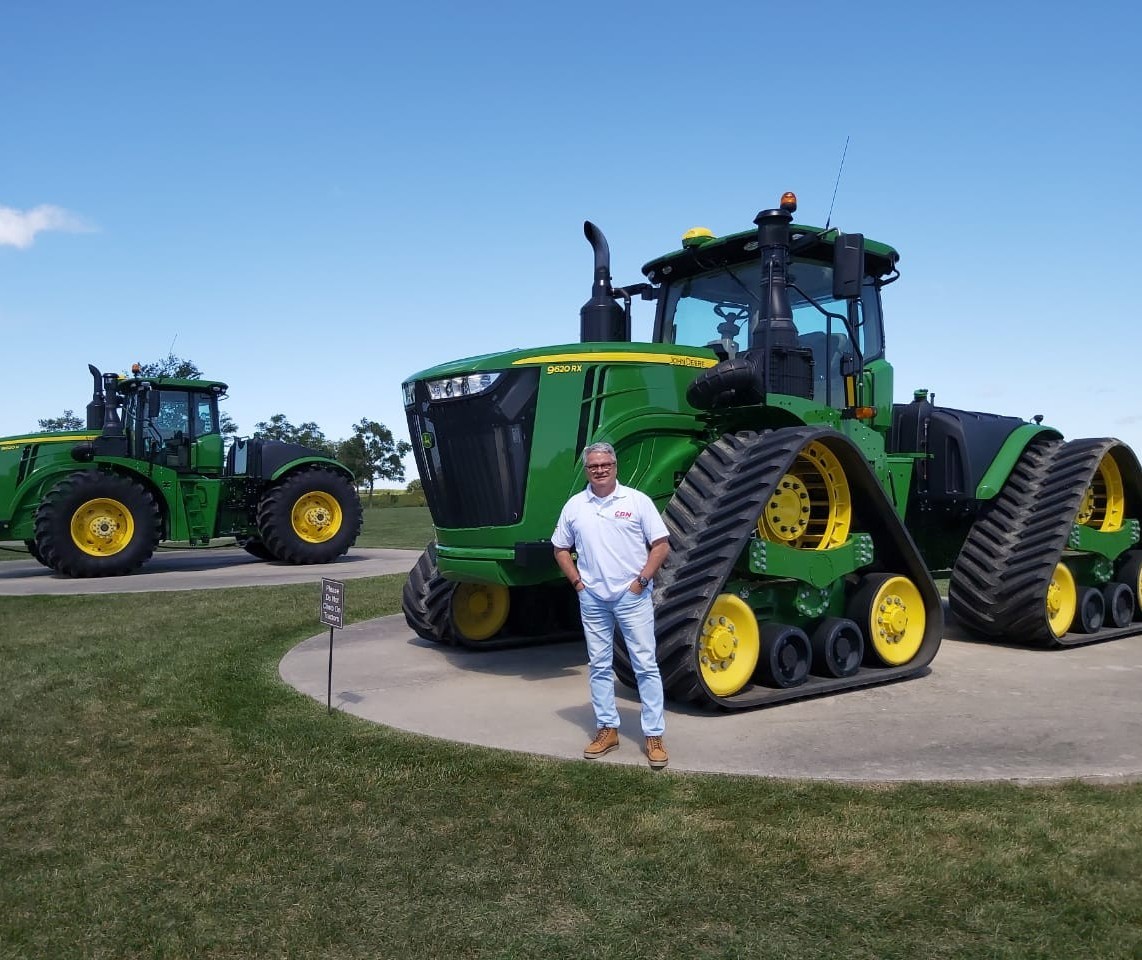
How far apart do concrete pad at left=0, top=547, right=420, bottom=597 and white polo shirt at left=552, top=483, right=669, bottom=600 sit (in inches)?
348

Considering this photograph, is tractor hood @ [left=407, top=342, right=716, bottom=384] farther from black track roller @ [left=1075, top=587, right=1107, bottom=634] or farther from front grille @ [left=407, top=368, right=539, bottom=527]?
black track roller @ [left=1075, top=587, right=1107, bottom=634]

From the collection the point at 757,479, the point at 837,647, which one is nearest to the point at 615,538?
the point at 757,479

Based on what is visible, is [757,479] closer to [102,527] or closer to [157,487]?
[102,527]

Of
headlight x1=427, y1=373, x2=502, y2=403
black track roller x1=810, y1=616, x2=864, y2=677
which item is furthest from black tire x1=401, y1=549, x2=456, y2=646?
black track roller x1=810, y1=616, x2=864, y2=677

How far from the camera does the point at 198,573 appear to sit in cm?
1505

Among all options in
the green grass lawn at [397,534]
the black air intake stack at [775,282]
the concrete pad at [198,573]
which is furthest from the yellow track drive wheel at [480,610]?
the green grass lawn at [397,534]

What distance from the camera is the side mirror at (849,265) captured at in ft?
21.3

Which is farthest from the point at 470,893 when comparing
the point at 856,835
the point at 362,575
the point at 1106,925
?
the point at 362,575

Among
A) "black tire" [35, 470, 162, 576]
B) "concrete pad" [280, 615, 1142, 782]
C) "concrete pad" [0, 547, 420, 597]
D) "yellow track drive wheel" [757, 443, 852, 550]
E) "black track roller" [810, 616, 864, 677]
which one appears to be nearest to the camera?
"concrete pad" [280, 615, 1142, 782]

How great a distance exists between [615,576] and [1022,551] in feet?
14.6

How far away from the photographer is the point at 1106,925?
10.5 ft

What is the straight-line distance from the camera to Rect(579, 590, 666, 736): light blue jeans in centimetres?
495

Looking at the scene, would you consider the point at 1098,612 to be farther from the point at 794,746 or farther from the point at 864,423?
the point at 794,746

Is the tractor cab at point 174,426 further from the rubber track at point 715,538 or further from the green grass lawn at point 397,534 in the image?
the rubber track at point 715,538
